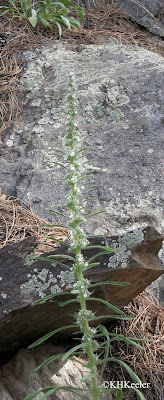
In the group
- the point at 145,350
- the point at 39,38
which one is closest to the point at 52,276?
the point at 145,350

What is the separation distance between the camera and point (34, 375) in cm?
245

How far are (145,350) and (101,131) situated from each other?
5.71ft

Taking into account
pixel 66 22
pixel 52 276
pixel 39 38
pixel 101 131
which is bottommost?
pixel 52 276

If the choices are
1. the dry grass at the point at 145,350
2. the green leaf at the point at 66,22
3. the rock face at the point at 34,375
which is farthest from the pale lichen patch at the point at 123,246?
the green leaf at the point at 66,22

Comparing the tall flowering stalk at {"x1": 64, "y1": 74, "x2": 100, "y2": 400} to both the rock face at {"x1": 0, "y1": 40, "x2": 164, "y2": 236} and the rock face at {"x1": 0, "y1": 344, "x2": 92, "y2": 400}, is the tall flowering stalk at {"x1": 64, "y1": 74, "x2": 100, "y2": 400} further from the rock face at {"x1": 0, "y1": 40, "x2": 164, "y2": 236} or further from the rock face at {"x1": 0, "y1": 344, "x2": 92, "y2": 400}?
the rock face at {"x1": 0, "y1": 40, "x2": 164, "y2": 236}

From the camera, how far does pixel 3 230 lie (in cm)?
281

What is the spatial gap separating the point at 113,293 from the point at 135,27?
362 cm

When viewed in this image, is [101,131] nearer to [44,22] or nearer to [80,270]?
[44,22]

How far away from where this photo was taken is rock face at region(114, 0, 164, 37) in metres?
5.04

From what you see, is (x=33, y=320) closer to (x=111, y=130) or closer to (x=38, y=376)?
(x=38, y=376)

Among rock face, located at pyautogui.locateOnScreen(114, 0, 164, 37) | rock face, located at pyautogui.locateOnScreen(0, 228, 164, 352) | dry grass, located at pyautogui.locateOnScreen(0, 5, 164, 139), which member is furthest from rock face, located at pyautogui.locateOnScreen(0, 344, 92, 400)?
rock face, located at pyautogui.locateOnScreen(114, 0, 164, 37)

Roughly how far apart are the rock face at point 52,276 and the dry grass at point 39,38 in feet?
5.52

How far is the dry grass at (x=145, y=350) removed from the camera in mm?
2572

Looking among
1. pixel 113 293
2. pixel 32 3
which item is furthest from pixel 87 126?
pixel 32 3
